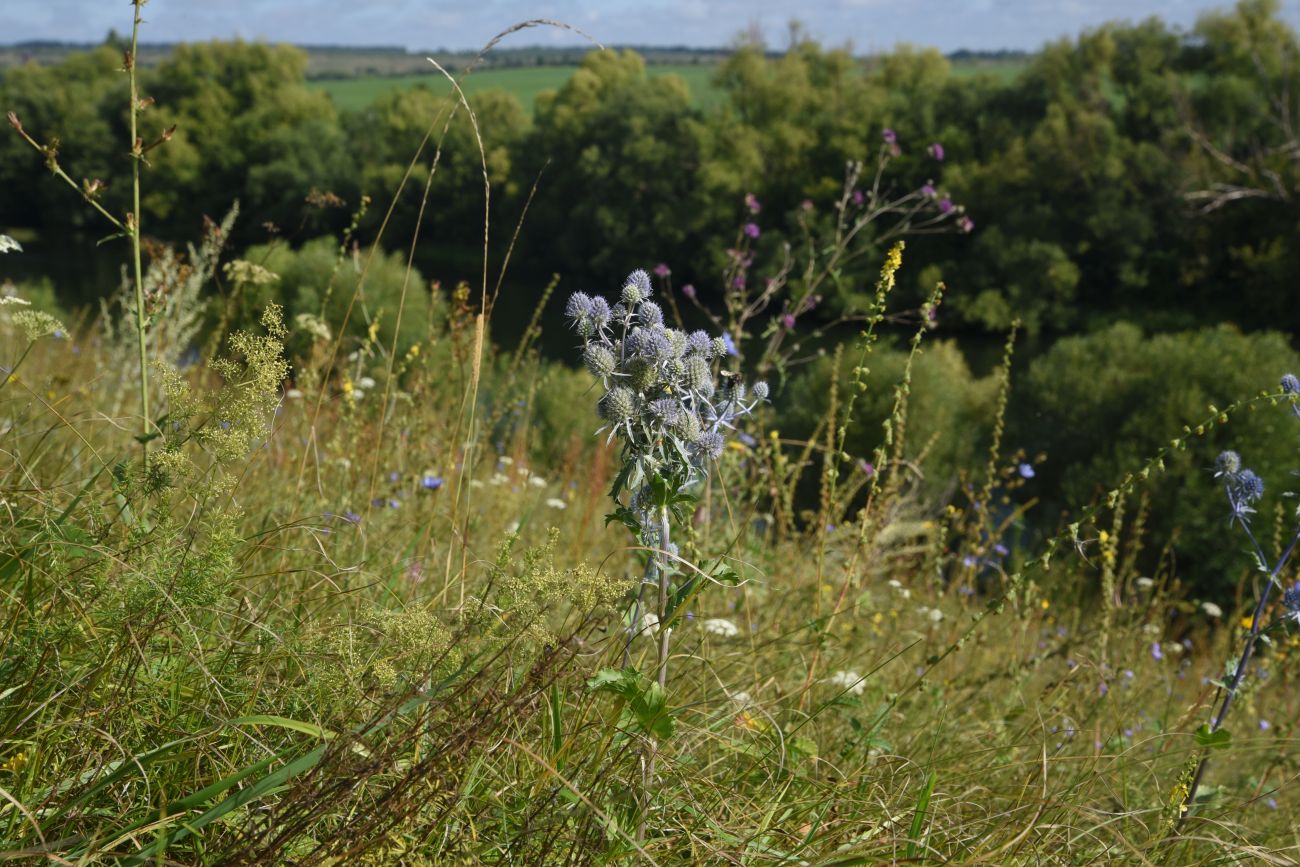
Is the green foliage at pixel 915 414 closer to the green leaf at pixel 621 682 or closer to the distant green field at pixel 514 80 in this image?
the green leaf at pixel 621 682

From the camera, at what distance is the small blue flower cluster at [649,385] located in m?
1.64

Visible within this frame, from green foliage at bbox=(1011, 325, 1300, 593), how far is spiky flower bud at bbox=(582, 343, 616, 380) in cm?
1029

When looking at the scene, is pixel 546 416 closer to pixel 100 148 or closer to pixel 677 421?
pixel 677 421

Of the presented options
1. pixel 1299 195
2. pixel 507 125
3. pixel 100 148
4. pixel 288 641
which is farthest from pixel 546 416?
pixel 100 148

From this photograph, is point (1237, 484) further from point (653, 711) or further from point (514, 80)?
point (514, 80)

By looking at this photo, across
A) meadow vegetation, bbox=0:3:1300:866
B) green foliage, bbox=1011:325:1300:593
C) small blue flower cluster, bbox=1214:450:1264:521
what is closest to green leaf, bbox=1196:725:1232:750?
meadow vegetation, bbox=0:3:1300:866

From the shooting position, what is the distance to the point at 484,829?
63.8 inches

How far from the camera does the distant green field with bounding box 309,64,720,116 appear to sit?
66.2 metres

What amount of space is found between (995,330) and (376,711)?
113 feet

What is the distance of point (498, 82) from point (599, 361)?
7633 centimetres

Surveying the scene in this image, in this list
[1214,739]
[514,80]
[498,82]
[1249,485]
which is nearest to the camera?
[1214,739]

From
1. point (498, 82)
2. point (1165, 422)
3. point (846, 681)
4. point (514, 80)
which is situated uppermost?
point (514, 80)

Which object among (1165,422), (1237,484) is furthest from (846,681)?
(1165,422)

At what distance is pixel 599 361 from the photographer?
168cm
